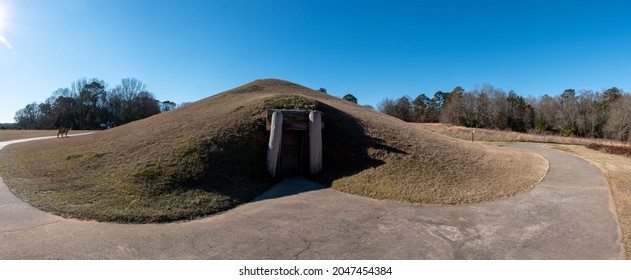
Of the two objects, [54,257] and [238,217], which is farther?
[238,217]

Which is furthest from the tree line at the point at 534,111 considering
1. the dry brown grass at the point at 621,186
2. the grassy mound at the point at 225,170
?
the grassy mound at the point at 225,170

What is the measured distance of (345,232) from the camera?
5.57 metres

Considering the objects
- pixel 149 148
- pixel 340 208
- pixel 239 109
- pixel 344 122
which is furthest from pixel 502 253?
pixel 239 109

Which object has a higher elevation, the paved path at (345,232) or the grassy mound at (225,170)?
the grassy mound at (225,170)

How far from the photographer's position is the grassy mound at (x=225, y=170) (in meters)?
7.17

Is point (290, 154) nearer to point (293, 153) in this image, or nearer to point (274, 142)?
point (293, 153)

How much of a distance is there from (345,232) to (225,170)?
17.4ft

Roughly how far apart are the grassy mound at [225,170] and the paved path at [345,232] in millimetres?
605

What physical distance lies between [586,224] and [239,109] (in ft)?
43.3

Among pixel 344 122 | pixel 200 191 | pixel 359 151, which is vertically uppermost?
pixel 344 122

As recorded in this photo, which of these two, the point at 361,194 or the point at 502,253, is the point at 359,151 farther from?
the point at 502,253

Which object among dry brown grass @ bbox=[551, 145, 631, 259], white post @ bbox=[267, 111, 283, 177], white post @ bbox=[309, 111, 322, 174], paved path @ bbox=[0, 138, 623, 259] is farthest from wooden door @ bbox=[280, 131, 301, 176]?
dry brown grass @ bbox=[551, 145, 631, 259]

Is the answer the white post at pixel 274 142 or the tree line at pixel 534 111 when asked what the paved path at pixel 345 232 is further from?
the tree line at pixel 534 111
